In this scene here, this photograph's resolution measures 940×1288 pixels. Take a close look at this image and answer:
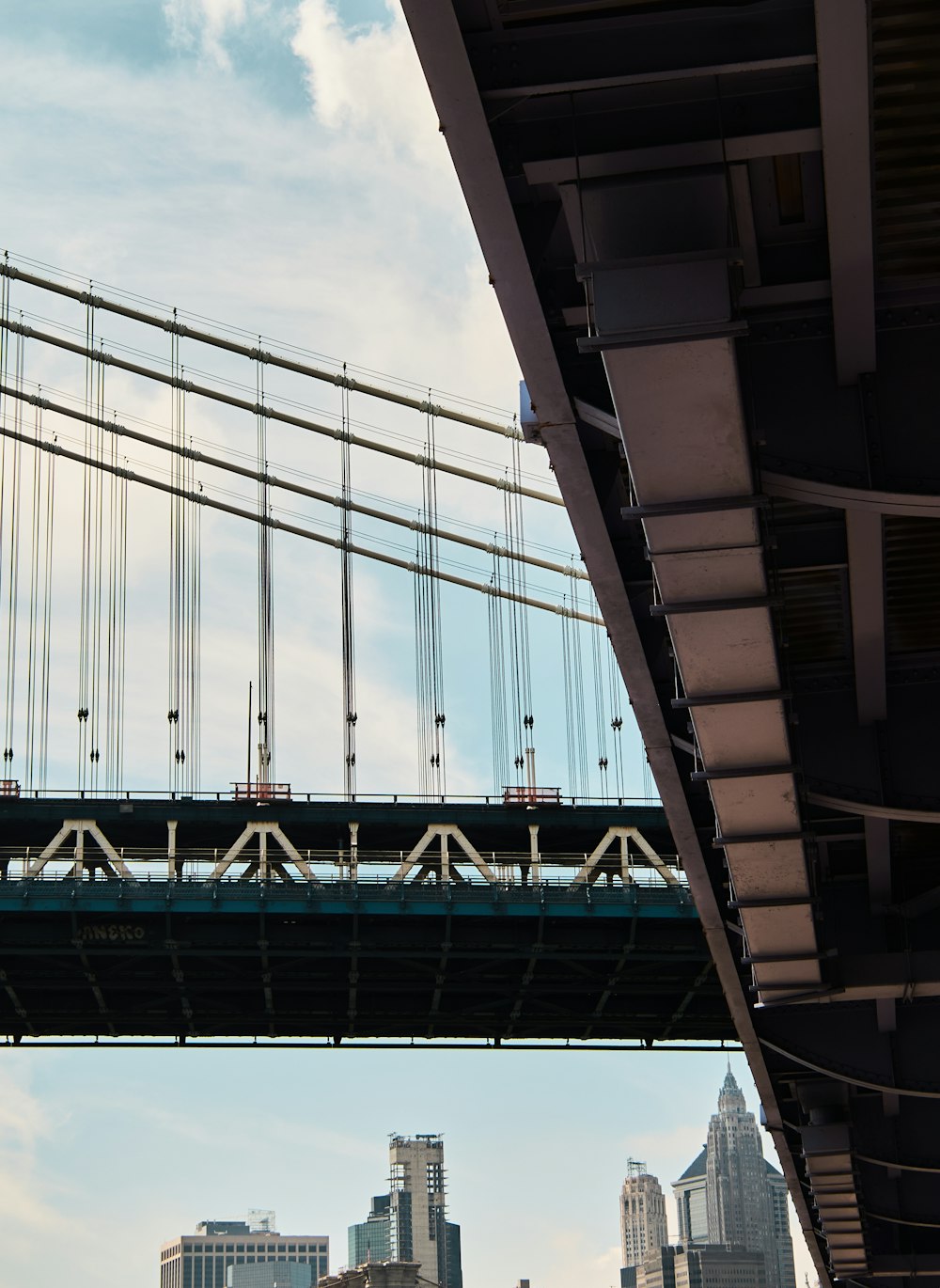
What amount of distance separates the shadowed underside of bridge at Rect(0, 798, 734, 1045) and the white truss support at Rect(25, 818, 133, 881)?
3.1 inches

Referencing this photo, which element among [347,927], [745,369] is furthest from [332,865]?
[745,369]

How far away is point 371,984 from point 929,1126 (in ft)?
114

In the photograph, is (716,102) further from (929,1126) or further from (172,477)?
(172,477)

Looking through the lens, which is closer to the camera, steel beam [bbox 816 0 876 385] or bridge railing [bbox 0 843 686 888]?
steel beam [bbox 816 0 876 385]

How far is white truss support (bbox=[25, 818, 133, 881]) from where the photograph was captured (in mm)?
57219

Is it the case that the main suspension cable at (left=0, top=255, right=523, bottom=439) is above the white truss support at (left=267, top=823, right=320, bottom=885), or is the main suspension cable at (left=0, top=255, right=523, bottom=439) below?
above

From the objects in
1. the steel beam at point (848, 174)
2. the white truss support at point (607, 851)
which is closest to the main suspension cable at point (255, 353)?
the white truss support at point (607, 851)

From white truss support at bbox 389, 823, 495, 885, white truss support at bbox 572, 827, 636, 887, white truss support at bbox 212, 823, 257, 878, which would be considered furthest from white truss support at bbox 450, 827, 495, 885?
white truss support at bbox 212, 823, 257, 878

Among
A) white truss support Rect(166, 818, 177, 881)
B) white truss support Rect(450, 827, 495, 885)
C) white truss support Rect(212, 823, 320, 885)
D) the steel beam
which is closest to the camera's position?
the steel beam

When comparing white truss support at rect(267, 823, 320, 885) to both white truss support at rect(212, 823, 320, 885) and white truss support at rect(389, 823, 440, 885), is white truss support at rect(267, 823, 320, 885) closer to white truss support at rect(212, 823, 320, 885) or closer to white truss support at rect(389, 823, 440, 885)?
white truss support at rect(212, 823, 320, 885)

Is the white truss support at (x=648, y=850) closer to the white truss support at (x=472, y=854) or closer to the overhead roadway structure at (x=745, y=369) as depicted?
the white truss support at (x=472, y=854)

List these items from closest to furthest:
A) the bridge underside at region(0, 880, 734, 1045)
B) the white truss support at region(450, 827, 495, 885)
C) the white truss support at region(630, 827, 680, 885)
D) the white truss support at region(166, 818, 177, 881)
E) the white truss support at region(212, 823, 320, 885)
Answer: the bridge underside at region(0, 880, 734, 1045) → the white truss support at region(166, 818, 177, 881) → the white truss support at region(212, 823, 320, 885) → the white truss support at region(450, 827, 495, 885) → the white truss support at region(630, 827, 680, 885)

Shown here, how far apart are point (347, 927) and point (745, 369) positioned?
46.8m

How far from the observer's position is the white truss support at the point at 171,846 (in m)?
56.3
